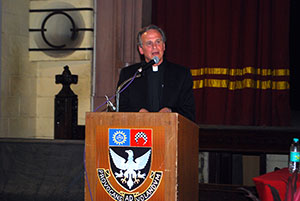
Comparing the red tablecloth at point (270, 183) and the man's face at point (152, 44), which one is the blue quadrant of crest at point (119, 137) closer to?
the red tablecloth at point (270, 183)

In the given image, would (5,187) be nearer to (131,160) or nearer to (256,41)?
(131,160)

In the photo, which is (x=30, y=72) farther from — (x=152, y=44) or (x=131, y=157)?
(x=131, y=157)

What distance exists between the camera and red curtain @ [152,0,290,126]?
5.22 meters

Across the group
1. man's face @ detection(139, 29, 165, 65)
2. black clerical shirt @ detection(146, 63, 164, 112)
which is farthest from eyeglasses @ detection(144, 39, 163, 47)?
black clerical shirt @ detection(146, 63, 164, 112)

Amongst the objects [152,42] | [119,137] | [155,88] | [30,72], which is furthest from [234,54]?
[119,137]

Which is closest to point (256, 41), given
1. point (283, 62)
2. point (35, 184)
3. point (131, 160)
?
point (283, 62)

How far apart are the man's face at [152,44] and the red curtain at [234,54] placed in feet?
8.95

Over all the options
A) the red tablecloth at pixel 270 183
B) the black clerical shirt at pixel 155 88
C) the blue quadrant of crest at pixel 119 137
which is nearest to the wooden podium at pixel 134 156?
the blue quadrant of crest at pixel 119 137

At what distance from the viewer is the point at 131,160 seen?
1.91 meters

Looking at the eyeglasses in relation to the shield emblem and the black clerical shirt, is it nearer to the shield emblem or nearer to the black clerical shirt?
the black clerical shirt

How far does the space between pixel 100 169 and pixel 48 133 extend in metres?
3.74

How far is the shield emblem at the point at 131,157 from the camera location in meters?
1.89

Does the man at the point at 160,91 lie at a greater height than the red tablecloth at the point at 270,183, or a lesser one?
greater

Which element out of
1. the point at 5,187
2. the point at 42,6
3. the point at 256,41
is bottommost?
the point at 5,187
